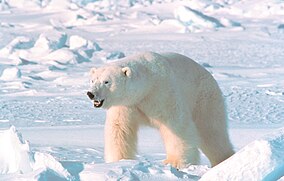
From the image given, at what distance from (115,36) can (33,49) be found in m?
10.3

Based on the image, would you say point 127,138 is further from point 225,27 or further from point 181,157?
point 225,27

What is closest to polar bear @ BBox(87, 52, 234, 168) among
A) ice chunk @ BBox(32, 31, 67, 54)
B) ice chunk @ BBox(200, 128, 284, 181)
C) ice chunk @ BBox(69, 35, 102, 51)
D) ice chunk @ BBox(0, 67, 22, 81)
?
ice chunk @ BBox(200, 128, 284, 181)

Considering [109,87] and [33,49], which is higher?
[109,87]

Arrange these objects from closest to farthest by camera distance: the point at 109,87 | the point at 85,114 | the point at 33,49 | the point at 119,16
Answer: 1. the point at 109,87
2. the point at 85,114
3. the point at 33,49
4. the point at 119,16

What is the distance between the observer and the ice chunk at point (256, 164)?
1.90 m

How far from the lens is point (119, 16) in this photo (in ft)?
108

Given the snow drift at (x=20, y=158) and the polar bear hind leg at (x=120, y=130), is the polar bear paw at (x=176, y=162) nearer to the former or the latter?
the polar bear hind leg at (x=120, y=130)

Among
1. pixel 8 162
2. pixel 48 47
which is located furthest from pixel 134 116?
pixel 48 47

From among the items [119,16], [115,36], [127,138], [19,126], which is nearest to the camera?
[127,138]

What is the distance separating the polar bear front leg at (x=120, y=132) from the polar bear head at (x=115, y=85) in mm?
99

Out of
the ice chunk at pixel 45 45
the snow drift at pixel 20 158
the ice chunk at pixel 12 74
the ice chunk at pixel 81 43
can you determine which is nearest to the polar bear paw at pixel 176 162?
the snow drift at pixel 20 158

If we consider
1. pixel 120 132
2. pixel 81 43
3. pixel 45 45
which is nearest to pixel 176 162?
pixel 120 132

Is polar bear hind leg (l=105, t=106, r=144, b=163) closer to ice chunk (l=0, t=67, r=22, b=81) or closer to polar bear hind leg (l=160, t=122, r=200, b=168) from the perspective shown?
polar bear hind leg (l=160, t=122, r=200, b=168)

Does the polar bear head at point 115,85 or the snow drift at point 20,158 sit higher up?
the polar bear head at point 115,85
